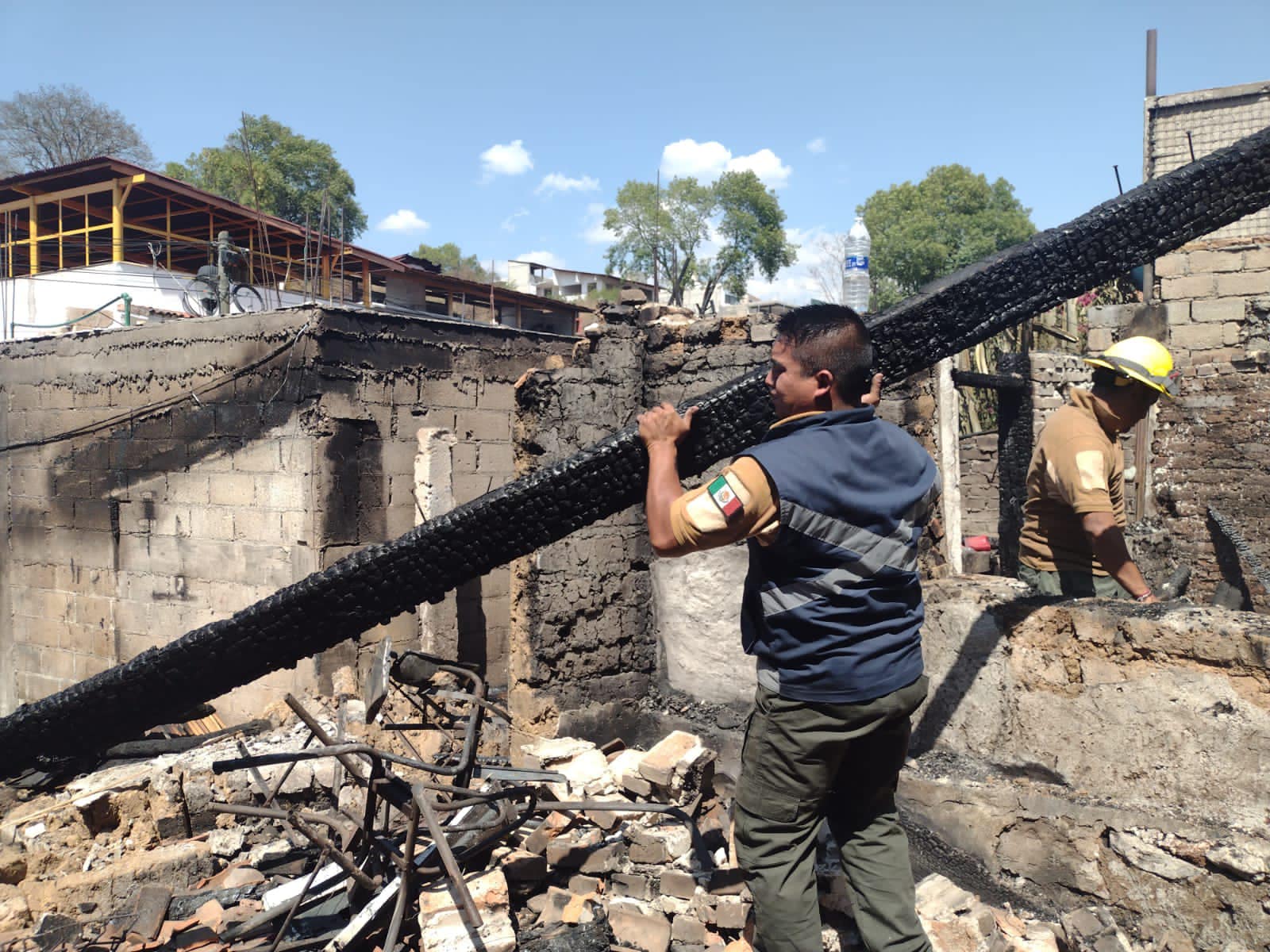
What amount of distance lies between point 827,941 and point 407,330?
20.6 ft

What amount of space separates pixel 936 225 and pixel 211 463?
101 feet

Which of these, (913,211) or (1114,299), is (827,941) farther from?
(913,211)

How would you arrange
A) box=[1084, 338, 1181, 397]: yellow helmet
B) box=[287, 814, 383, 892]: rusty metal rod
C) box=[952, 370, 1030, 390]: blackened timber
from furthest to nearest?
box=[952, 370, 1030, 390]: blackened timber, box=[1084, 338, 1181, 397]: yellow helmet, box=[287, 814, 383, 892]: rusty metal rod

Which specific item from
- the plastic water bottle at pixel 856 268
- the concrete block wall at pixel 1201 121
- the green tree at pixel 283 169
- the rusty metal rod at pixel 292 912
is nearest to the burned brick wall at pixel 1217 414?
the concrete block wall at pixel 1201 121

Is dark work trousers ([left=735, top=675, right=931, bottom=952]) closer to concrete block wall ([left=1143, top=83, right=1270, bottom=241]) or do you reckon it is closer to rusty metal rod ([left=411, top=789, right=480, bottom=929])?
rusty metal rod ([left=411, top=789, right=480, bottom=929])

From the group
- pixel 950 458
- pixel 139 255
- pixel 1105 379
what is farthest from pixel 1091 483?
pixel 139 255

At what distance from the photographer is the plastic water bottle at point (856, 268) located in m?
5.01

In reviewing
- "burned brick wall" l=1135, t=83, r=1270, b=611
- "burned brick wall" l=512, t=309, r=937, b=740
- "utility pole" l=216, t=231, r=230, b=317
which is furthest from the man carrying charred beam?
"utility pole" l=216, t=231, r=230, b=317

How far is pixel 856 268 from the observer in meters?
5.12

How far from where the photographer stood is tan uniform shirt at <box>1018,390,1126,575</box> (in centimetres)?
293

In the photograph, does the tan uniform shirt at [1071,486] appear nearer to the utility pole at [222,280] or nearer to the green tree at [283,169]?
the utility pole at [222,280]

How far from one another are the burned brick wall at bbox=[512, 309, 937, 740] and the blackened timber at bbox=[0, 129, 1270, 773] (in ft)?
7.12

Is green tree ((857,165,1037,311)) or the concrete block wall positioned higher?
green tree ((857,165,1037,311))

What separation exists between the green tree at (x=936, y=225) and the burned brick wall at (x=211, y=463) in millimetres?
26432
